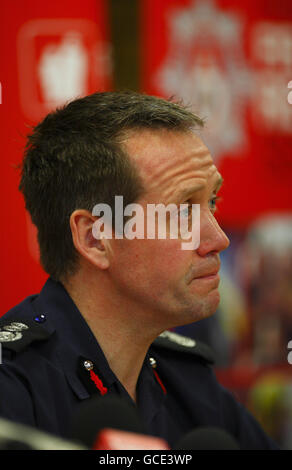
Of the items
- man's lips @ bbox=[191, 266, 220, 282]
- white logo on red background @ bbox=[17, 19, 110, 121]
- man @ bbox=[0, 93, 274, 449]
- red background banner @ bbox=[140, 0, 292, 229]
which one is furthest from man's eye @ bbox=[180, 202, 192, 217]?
red background banner @ bbox=[140, 0, 292, 229]

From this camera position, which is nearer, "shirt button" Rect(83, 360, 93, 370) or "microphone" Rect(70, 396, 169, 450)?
"microphone" Rect(70, 396, 169, 450)

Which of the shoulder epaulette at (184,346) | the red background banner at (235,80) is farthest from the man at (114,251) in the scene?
the red background banner at (235,80)

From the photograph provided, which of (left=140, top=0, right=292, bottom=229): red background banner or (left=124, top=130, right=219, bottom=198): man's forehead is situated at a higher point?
(left=140, top=0, right=292, bottom=229): red background banner

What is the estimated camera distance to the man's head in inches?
53.4

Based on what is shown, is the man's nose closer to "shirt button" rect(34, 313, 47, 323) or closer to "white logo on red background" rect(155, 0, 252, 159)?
"shirt button" rect(34, 313, 47, 323)

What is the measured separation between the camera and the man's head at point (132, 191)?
1355mm

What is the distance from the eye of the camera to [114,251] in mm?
1381

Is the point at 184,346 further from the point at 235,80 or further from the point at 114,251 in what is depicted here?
the point at 235,80

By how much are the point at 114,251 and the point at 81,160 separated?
201 mm

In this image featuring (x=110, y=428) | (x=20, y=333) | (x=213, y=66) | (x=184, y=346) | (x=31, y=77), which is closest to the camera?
(x=110, y=428)

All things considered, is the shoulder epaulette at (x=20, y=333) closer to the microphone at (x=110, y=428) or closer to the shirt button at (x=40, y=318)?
the shirt button at (x=40, y=318)

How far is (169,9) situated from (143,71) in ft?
1.00

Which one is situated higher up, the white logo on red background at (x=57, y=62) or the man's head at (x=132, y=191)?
the white logo on red background at (x=57, y=62)

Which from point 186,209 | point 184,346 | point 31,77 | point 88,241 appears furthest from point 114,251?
point 31,77
